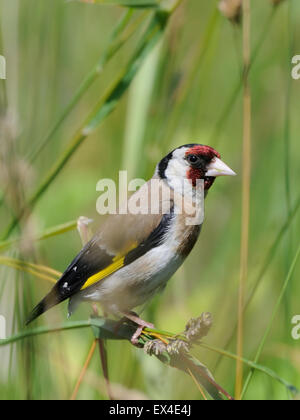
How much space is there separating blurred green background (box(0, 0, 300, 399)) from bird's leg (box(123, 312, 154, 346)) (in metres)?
0.16

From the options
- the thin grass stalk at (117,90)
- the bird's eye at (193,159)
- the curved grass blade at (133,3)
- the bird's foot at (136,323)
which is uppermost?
the curved grass blade at (133,3)

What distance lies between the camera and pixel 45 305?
62.9 inches

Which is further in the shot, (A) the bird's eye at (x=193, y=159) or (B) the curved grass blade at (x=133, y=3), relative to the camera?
(A) the bird's eye at (x=193, y=159)

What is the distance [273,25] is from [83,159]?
1.19m

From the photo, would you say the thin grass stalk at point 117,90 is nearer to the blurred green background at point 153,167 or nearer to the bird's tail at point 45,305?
the blurred green background at point 153,167

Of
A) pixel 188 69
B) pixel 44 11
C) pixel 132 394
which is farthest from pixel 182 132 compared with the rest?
pixel 132 394

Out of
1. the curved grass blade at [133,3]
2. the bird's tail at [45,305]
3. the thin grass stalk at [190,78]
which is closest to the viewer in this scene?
the bird's tail at [45,305]

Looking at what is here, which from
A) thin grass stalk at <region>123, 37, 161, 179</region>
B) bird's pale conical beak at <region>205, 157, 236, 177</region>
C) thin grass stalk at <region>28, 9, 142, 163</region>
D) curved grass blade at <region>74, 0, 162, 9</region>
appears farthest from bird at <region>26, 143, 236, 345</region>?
curved grass blade at <region>74, 0, 162, 9</region>

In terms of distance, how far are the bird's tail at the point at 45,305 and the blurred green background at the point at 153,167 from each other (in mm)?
56

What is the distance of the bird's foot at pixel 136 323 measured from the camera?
1.77 metres

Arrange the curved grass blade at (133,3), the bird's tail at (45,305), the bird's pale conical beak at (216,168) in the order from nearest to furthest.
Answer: the bird's tail at (45,305), the curved grass blade at (133,3), the bird's pale conical beak at (216,168)

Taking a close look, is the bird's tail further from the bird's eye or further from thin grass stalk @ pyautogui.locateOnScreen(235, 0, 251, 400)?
the bird's eye

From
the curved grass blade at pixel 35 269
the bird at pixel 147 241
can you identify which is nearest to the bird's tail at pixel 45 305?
the curved grass blade at pixel 35 269
